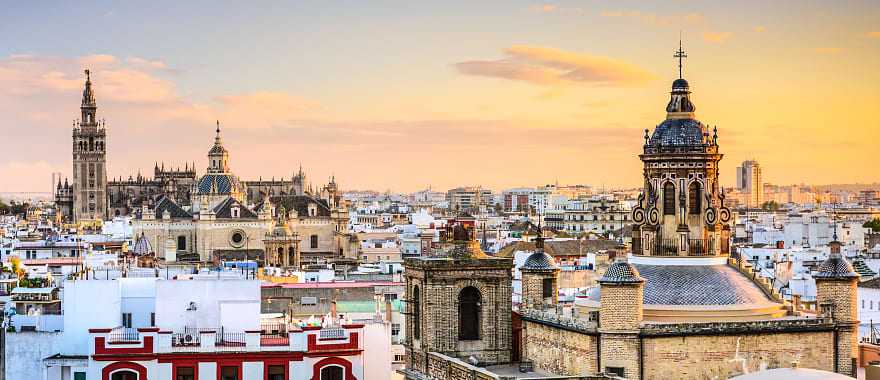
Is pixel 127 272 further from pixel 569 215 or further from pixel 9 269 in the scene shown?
pixel 569 215

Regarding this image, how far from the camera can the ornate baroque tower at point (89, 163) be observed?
18200cm

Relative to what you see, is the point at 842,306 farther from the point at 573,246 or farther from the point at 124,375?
the point at 573,246

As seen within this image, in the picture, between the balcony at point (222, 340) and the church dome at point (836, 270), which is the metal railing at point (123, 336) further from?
the church dome at point (836, 270)

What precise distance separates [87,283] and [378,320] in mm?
8655

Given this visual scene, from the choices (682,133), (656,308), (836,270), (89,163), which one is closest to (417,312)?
(656,308)

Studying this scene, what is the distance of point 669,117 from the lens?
3588 cm

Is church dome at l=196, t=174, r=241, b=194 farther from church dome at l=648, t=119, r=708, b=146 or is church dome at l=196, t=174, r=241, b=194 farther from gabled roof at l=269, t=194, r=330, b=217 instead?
church dome at l=648, t=119, r=708, b=146

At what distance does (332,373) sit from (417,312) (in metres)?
4.78

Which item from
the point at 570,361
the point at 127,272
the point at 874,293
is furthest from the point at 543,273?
the point at 874,293

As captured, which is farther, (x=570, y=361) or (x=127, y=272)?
(x=127, y=272)

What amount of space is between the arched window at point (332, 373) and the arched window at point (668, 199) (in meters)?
10.5

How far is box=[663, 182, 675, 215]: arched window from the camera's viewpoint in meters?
35.1

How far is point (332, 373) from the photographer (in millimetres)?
40781

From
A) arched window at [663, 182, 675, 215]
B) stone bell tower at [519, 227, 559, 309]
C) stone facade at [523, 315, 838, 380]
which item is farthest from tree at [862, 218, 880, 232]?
stone facade at [523, 315, 838, 380]
